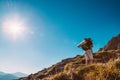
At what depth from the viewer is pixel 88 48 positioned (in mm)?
17891

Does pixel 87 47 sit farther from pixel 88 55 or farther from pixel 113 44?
pixel 113 44

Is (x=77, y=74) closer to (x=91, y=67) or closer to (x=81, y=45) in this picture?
(x=91, y=67)

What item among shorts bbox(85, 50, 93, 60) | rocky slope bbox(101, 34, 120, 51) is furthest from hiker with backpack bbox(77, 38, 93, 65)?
rocky slope bbox(101, 34, 120, 51)

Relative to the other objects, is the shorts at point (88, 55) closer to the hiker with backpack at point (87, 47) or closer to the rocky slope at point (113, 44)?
the hiker with backpack at point (87, 47)

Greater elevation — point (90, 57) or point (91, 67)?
point (90, 57)

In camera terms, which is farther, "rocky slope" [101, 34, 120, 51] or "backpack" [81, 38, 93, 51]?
"rocky slope" [101, 34, 120, 51]

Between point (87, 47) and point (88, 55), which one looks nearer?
point (88, 55)

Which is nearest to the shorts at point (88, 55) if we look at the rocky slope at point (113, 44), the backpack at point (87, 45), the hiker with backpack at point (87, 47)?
the hiker with backpack at point (87, 47)

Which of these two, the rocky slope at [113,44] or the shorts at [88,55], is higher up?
the rocky slope at [113,44]

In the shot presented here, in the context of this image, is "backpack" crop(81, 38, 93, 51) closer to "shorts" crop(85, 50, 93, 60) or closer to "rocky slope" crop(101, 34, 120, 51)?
"shorts" crop(85, 50, 93, 60)

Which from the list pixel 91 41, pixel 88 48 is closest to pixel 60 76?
pixel 88 48

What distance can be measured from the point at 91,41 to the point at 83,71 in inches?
277

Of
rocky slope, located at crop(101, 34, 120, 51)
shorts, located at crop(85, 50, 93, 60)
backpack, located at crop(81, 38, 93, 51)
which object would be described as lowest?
shorts, located at crop(85, 50, 93, 60)

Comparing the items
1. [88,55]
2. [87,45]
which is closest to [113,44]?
[87,45]
